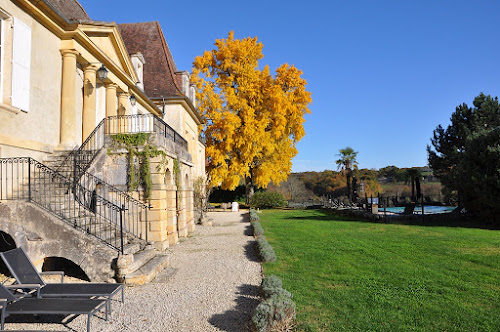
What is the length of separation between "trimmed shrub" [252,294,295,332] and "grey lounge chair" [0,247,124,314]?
2272 mm

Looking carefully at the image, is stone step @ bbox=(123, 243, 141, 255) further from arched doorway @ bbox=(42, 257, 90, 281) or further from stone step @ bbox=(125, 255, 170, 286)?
arched doorway @ bbox=(42, 257, 90, 281)

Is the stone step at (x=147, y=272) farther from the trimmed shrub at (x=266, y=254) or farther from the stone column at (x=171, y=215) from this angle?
the stone column at (x=171, y=215)

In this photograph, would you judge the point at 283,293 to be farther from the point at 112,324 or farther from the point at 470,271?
the point at 470,271

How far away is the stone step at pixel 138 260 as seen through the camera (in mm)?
6539

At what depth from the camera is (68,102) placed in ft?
33.4

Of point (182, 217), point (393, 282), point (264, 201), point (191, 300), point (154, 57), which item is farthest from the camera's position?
point (264, 201)

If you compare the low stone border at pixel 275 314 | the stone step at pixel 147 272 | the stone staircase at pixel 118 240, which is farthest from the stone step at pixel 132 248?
the low stone border at pixel 275 314

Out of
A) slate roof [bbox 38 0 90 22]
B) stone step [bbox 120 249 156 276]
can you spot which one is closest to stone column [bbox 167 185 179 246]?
stone step [bbox 120 249 156 276]

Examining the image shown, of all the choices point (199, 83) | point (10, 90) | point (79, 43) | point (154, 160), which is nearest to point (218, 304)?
point (154, 160)

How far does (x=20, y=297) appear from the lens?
4.61m

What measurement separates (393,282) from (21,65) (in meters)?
9.61

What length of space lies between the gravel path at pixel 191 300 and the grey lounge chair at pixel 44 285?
0.38 m

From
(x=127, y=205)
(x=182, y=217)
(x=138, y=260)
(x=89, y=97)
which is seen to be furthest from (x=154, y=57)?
→ (x=138, y=260)

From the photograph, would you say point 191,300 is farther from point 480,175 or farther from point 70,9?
point 480,175
